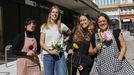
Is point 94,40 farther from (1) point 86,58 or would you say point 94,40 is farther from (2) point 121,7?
(2) point 121,7

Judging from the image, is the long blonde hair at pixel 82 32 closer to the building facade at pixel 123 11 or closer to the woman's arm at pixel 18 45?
the woman's arm at pixel 18 45

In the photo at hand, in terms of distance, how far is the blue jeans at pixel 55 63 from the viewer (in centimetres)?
605

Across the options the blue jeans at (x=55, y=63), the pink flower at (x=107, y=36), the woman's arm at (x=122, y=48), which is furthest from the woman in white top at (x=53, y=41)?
the woman's arm at (x=122, y=48)

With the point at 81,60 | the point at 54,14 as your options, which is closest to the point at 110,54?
the point at 81,60

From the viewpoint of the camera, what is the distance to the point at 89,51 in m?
6.04

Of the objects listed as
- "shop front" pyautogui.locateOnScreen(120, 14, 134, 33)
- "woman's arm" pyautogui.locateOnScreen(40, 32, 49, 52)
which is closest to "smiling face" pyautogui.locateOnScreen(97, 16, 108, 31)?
"woman's arm" pyautogui.locateOnScreen(40, 32, 49, 52)

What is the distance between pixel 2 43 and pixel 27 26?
1735 centimetres

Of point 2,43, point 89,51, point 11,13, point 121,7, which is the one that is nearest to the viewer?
point 89,51

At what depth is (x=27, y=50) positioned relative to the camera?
5672mm

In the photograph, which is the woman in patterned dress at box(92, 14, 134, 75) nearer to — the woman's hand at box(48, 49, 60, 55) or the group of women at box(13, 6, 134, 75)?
the group of women at box(13, 6, 134, 75)

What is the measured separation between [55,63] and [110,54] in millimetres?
946

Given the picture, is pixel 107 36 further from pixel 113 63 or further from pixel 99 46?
pixel 113 63

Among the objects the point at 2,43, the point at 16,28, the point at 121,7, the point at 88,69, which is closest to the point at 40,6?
the point at 16,28

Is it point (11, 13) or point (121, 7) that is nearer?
point (11, 13)
